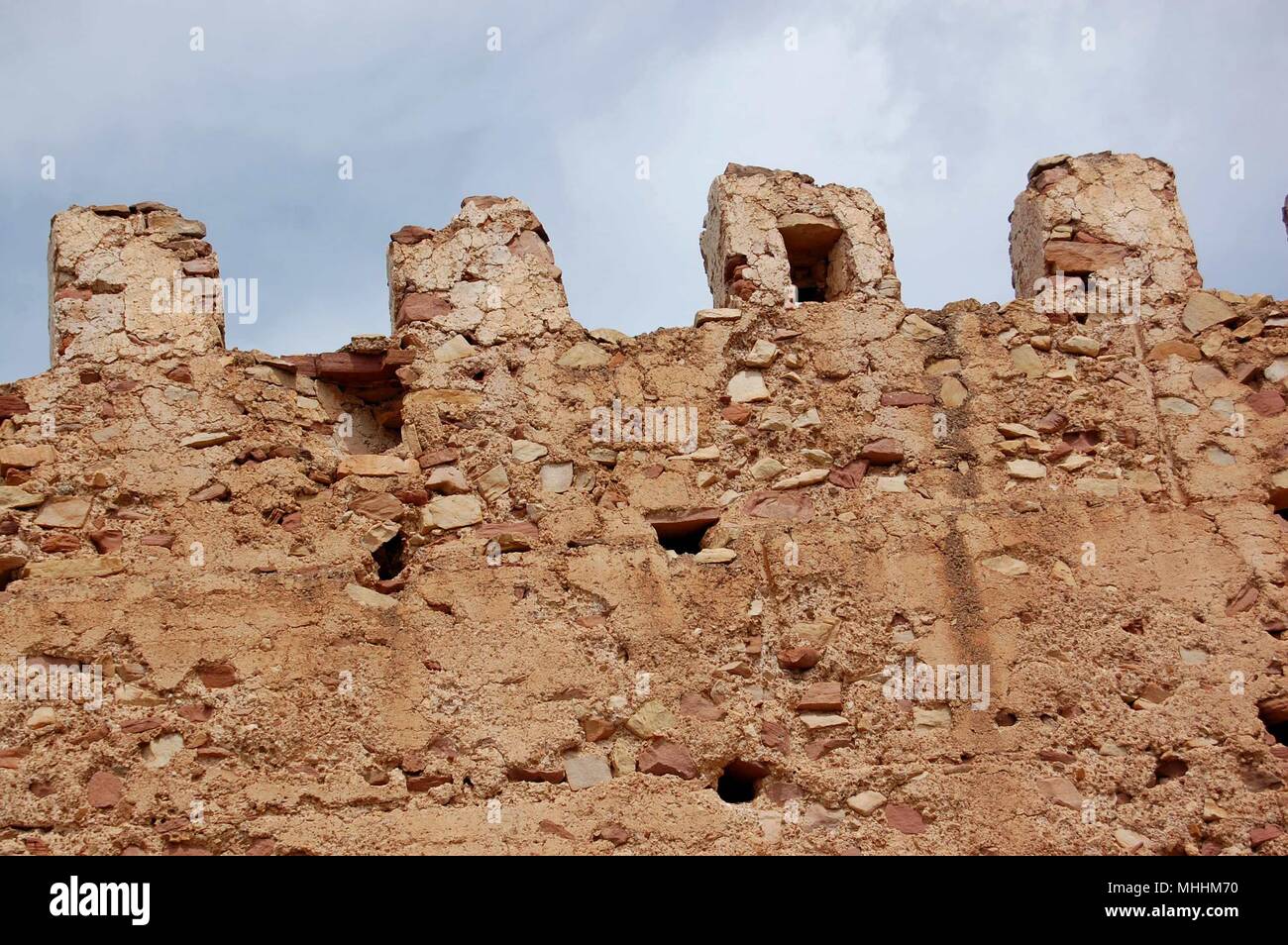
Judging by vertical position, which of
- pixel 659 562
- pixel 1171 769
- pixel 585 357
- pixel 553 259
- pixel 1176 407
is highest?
pixel 553 259

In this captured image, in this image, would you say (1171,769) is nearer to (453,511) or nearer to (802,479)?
(802,479)

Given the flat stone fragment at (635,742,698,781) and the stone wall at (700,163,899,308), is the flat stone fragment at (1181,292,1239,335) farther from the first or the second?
the flat stone fragment at (635,742,698,781)

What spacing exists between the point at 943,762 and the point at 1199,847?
965 millimetres

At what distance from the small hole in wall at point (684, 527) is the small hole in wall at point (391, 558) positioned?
3.15 feet

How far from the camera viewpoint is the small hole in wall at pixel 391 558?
645 cm

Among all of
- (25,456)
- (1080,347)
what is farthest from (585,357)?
(25,456)

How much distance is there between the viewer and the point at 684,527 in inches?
258

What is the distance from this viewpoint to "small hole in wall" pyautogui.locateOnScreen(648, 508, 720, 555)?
21.4 ft

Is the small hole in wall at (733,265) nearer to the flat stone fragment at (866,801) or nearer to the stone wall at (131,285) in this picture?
the stone wall at (131,285)

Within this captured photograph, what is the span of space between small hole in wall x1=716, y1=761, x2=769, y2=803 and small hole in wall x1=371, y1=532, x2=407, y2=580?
146 cm

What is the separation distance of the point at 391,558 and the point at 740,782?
158 cm

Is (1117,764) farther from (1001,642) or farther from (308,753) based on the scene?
(308,753)

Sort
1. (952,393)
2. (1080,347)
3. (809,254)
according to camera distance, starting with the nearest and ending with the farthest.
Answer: (952,393), (1080,347), (809,254)

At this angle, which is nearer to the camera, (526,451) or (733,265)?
(526,451)
